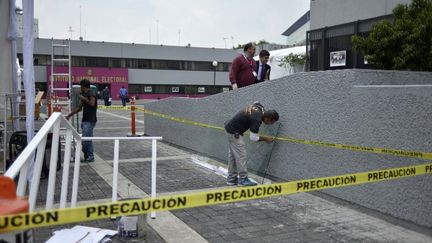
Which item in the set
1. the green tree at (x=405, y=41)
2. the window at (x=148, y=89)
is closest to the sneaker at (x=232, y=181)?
the green tree at (x=405, y=41)

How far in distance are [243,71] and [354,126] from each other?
11.2ft

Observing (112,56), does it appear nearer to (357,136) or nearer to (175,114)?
(175,114)

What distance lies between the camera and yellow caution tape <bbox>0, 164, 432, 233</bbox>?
2567mm

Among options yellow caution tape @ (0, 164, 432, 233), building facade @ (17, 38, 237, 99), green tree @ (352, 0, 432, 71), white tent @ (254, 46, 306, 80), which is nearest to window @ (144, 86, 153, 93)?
building facade @ (17, 38, 237, 99)

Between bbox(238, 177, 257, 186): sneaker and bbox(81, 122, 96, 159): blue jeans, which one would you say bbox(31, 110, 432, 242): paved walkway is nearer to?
bbox(238, 177, 257, 186): sneaker

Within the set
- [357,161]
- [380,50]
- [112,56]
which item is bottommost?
[357,161]

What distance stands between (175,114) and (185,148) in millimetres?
1320

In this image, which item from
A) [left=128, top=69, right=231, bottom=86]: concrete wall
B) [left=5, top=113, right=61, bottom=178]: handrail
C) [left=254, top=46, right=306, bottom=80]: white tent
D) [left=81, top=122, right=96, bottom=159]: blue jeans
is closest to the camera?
[left=5, top=113, right=61, bottom=178]: handrail

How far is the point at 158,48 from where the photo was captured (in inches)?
2468

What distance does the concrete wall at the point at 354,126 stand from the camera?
538cm

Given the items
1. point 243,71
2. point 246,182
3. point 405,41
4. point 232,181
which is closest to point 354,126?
point 246,182

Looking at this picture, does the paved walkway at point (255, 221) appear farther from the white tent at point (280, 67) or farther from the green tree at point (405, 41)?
the white tent at point (280, 67)

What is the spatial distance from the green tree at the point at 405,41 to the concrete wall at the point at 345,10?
3674 millimetres

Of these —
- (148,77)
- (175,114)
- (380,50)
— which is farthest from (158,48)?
(380,50)
